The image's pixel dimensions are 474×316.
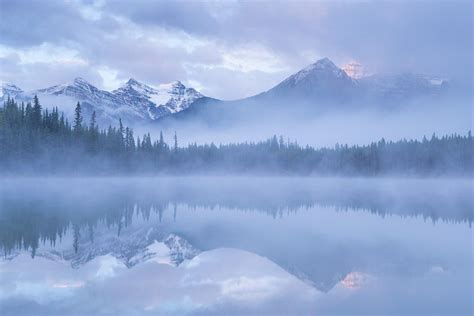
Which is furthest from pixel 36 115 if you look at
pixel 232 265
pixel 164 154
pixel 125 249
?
pixel 232 265

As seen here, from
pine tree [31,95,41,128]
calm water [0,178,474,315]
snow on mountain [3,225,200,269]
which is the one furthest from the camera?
pine tree [31,95,41,128]

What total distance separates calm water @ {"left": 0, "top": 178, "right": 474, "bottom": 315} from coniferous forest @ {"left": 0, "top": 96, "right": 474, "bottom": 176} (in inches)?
2747

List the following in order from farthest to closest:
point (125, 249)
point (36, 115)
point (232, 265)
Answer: point (36, 115) → point (125, 249) → point (232, 265)

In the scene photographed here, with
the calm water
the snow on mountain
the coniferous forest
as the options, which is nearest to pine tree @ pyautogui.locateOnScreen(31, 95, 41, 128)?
the coniferous forest

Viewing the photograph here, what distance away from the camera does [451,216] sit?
28125mm

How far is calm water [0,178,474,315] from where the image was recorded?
1100cm

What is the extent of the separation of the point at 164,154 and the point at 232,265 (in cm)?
12702

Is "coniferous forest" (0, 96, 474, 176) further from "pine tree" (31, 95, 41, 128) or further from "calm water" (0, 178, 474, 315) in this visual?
"calm water" (0, 178, 474, 315)

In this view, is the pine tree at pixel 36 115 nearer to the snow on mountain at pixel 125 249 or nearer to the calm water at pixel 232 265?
the calm water at pixel 232 265

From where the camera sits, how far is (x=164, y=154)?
14025 centimetres

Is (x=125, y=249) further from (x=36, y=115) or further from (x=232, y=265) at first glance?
(x=36, y=115)

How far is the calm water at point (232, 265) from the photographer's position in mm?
11000

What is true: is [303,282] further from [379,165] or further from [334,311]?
[379,165]

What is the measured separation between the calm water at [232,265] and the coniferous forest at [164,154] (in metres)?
69.8
